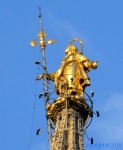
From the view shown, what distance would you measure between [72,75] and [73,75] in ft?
0.20

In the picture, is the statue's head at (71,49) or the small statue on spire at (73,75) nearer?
the small statue on spire at (73,75)

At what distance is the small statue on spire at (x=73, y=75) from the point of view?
160ft

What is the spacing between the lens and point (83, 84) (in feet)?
161

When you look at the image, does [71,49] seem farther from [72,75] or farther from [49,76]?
[72,75]

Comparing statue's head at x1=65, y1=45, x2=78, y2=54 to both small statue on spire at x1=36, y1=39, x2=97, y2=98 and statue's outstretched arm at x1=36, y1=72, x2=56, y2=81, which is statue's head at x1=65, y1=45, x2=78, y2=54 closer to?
small statue on spire at x1=36, y1=39, x2=97, y2=98

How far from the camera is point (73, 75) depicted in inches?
1945

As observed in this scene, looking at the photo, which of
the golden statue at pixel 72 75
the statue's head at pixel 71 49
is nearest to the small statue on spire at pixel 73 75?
the golden statue at pixel 72 75

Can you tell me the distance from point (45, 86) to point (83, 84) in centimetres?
237

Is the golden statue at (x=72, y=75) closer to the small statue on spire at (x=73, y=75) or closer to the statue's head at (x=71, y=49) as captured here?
the small statue on spire at (x=73, y=75)

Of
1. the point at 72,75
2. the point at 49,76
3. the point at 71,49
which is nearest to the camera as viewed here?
the point at 72,75

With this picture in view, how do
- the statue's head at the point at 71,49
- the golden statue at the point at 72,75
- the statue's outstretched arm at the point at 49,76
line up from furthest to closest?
the statue's head at the point at 71,49 → the statue's outstretched arm at the point at 49,76 → the golden statue at the point at 72,75

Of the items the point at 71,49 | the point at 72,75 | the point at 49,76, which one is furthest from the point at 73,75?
the point at 71,49

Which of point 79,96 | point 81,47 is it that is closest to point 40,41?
point 81,47

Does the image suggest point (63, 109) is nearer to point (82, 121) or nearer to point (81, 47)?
point (82, 121)
